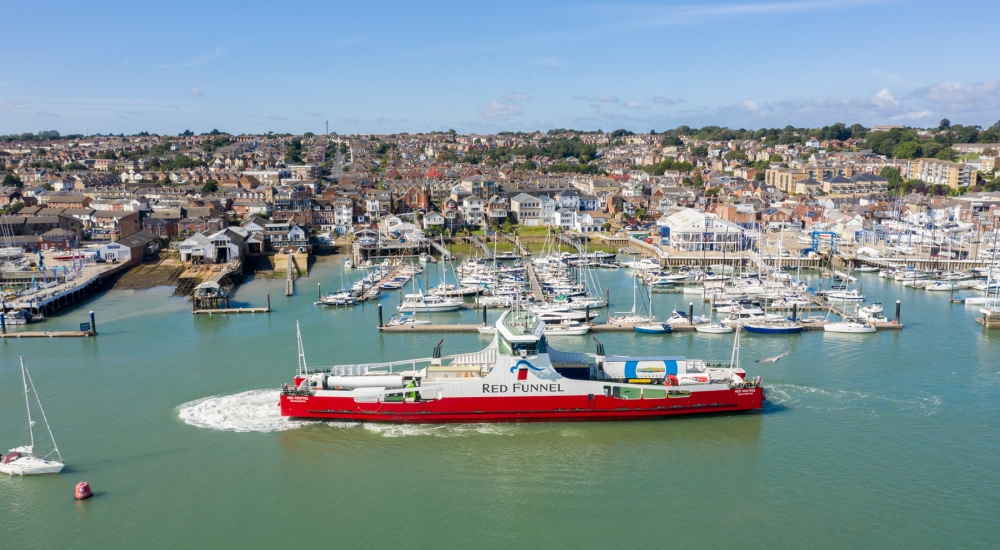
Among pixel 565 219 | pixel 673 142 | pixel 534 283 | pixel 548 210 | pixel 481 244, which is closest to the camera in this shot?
pixel 534 283

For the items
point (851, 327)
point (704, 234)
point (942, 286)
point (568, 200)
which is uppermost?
point (568, 200)

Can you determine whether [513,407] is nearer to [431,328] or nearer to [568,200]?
[431,328]

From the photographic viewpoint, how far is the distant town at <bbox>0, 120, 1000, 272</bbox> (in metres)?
42.5

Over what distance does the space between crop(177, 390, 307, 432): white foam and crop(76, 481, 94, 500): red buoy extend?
3.11 metres

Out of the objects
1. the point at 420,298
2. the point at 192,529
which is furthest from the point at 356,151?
the point at 192,529

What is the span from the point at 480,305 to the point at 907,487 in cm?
1710

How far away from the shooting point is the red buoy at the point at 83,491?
13172 mm

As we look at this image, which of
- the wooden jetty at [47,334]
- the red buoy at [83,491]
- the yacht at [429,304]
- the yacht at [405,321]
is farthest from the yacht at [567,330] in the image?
the wooden jetty at [47,334]

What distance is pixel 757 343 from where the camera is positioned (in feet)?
76.1

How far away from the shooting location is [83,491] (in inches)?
520

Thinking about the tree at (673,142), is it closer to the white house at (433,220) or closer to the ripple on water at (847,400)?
the white house at (433,220)

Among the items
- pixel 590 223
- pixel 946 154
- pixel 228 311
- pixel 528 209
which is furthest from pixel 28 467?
pixel 946 154

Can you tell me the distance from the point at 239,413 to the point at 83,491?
413 cm

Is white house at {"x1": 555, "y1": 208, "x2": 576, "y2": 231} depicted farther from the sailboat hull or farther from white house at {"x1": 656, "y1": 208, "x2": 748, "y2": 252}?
the sailboat hull
